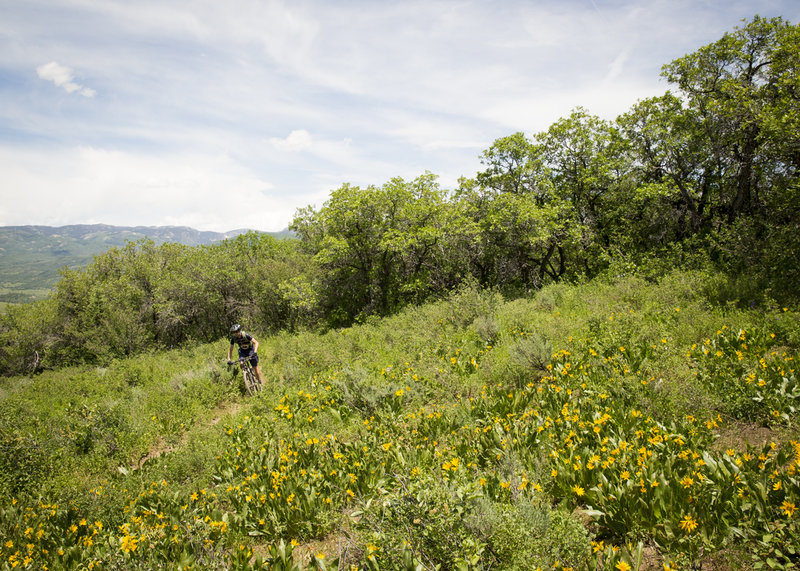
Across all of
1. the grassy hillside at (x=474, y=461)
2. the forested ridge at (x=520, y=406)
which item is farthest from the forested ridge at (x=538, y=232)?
the grassy hillside at (x=474, y=461)

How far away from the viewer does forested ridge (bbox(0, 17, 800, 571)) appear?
2.82 metres

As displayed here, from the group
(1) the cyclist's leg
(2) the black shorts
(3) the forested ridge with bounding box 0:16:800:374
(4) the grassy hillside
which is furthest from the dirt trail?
(3) the forested ridge with bounding box 0:16:800:374

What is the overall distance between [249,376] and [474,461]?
20.8 feet

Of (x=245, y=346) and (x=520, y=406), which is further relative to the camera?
(x=245, y=346)

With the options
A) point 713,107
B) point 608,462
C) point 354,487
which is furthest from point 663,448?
point 713,107

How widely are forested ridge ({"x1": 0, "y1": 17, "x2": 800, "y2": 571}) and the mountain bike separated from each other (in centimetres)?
27

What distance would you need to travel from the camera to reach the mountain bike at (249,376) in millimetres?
8188

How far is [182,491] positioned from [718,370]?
698 cm

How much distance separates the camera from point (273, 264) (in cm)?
1878

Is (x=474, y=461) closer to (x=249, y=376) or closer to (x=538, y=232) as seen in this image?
(x=249, y=376)

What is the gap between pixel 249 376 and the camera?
843 cm

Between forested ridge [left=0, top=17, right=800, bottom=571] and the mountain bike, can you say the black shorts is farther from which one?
forested ridge [left=0, top=17, right=800, bottom=571]

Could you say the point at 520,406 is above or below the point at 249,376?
above

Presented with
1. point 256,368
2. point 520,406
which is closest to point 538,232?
point 520,406
